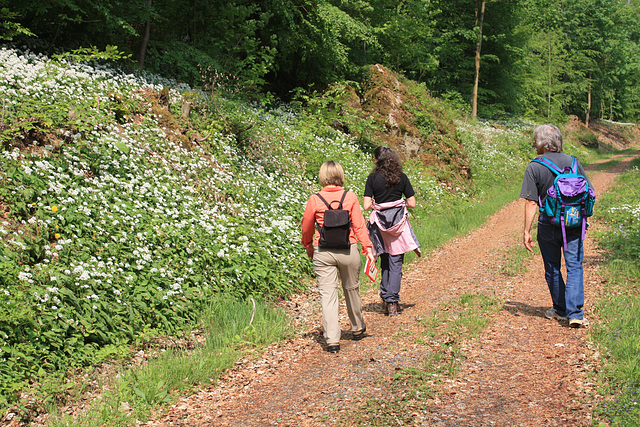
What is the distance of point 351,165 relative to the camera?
13719 mm

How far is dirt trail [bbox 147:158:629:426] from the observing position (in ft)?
12.3

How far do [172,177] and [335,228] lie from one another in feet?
12.6

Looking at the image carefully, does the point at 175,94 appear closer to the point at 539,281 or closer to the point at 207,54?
the point at 207,54

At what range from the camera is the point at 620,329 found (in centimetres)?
499

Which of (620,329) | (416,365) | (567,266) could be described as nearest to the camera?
(416,365)

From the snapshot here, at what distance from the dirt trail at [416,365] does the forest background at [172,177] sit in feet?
1.12

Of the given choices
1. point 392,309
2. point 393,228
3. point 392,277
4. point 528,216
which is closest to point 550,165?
point 528,216

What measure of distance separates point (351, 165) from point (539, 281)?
7.09 meters

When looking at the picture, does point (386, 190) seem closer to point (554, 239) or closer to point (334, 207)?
point (334, 207)

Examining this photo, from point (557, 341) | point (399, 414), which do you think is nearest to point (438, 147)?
point (557, 341)

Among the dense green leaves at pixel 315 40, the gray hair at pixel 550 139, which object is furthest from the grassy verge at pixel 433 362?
the dense green leaves at pixel 315 40

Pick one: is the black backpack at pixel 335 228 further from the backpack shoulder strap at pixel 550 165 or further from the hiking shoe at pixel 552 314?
the hiking shoe at pixel 552 314

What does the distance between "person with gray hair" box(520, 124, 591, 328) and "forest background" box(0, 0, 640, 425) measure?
79cm

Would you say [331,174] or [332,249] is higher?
[331,174]
